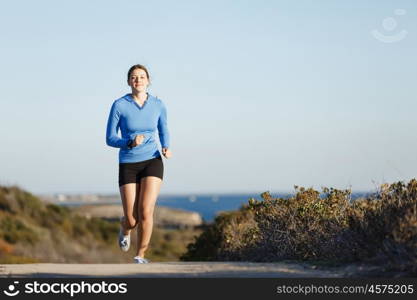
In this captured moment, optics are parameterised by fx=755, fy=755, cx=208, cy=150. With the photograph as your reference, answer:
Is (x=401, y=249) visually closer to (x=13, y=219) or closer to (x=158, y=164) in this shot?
(x=158, y=164)

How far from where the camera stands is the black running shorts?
10.2 meters

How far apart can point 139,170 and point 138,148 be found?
0.98ft

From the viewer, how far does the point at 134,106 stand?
1026 centimetres

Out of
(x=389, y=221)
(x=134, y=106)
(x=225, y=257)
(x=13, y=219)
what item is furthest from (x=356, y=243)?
(x=13, y=219)

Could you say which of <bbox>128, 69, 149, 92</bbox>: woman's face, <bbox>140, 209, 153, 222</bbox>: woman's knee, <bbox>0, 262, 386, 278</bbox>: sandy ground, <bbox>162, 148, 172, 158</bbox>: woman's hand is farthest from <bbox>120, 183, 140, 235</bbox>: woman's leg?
<bbox>128, 69, 149, 92</bbox>: woman's face

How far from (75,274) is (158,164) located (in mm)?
2138

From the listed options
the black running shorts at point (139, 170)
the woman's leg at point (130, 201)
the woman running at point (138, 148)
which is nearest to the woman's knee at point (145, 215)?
the woman running at point (138, 148)

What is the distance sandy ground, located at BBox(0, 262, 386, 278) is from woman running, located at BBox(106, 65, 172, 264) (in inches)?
40.8

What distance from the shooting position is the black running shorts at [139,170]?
33.3 feet

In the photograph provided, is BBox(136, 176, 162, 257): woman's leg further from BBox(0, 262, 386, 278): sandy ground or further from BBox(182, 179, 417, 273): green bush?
BBox(182, 179, 417, 273): green bush

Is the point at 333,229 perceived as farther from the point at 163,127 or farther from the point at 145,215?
the point at 163,127

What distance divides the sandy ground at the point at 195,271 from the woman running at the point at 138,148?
1.04 m

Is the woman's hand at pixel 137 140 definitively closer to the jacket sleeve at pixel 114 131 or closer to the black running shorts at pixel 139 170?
the jacket sleeve at pixel 114 131

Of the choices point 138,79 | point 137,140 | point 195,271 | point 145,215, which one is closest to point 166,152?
point 137,140
